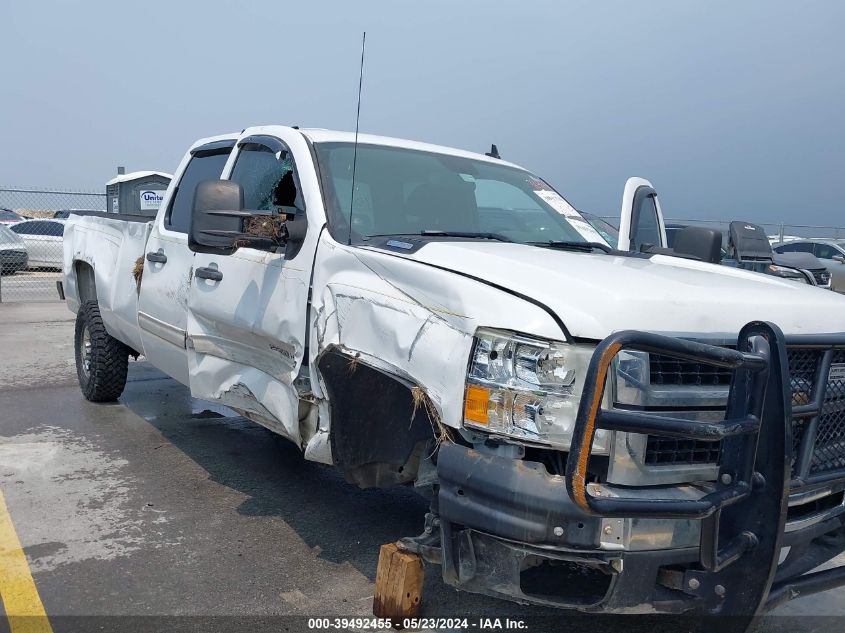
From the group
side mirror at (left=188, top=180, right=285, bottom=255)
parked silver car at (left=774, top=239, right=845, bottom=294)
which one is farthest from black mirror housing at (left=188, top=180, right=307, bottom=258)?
parked silver car at (left=774, top=239, right=845, bottom=294)

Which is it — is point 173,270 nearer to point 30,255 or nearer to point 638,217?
point 638,217

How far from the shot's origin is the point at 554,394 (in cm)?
253

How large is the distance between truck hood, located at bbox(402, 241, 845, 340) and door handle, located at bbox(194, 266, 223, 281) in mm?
1535

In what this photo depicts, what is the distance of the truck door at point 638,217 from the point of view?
500 centimetres

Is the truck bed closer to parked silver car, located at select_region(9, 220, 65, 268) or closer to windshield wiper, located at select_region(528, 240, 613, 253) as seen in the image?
windshield wiper, located at select_region(528, 240, 613, 253)

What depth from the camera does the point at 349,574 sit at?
12.2 ft

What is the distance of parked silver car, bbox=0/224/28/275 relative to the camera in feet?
60.4

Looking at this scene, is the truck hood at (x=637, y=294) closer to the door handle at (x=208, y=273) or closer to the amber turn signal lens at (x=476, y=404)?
the amber turn signal lens at (x=476, y=404)

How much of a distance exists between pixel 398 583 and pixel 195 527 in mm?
1564

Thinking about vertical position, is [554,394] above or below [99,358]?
above

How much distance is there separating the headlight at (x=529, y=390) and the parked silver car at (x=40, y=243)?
19751 mm

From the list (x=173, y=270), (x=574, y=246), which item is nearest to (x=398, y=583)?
(x=574, y=246)

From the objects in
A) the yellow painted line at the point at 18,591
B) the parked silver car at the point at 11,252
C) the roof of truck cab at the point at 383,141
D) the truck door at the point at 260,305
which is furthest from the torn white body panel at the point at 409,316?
the parked silver car at the point at 11,252

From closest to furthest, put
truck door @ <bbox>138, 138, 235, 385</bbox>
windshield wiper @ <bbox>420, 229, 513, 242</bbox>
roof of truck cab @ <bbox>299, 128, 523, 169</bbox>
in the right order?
windshield wiper @ <bbox>420, 229, 513, 242</bbox> → roof of truck cab @ <bbox>299, 128, 523, 169</bbox> → truck door @ <bbox>138, 138, 235, 385</bbox>
